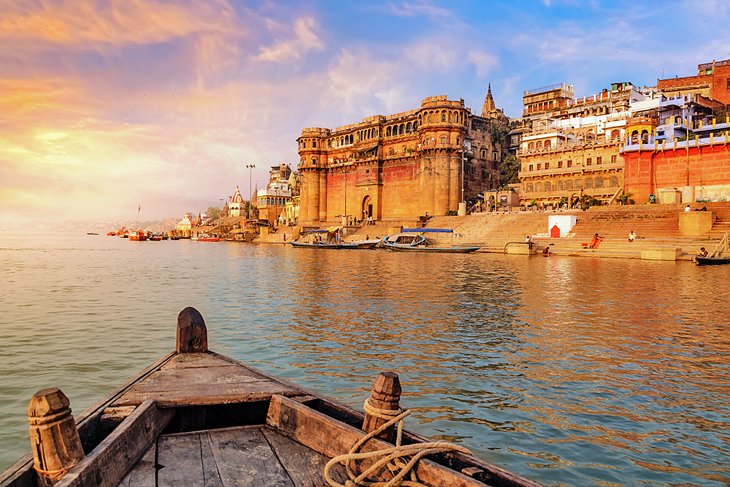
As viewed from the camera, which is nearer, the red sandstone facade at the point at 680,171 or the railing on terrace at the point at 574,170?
the red sandstone facade at the point at 680,171

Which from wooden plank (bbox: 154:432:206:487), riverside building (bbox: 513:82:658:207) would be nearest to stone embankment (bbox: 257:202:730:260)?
riverside building (bbox: 513:82:658:207)

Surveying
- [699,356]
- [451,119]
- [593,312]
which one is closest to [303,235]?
[451,119]

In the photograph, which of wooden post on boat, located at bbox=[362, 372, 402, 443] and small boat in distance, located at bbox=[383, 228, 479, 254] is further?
small boat in distance, located at bbox=[383, 228, 479, 254]

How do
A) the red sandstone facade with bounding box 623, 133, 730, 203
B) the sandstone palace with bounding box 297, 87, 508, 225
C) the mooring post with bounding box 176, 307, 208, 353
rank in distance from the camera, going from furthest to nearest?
the sandstone palace with bounding box 297, 87, 508, 225 < the red sandstone facade with bounding box 623, 133, 730, 203 < the mooring post with bounding box 176, 307, 208, 353

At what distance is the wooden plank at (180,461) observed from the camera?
3.72 meters

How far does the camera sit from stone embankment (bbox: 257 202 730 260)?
1435 inches

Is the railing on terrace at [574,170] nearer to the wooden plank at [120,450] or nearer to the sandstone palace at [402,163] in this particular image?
the sandstone palace at [402,163]

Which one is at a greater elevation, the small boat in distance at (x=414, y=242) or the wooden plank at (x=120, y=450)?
the small boat in distance at (x=414, y=242)

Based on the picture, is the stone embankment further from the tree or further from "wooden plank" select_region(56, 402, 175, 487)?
"wooden plank" select_region(56, 402, 175, 487)

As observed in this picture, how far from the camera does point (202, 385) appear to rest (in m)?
5.26

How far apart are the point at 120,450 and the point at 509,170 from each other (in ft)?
233

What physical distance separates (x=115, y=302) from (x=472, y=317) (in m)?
12.2

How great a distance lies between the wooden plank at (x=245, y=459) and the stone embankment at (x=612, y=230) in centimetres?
3676

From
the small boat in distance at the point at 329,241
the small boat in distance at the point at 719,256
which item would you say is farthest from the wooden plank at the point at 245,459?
the small boat in distance at the point at 329,241
